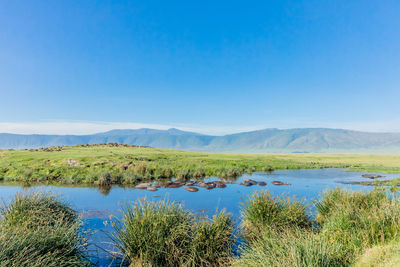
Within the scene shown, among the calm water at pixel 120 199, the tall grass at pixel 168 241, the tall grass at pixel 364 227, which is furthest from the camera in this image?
the calm water at pixel 120 199

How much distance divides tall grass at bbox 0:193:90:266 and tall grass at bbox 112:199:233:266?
5.34ft

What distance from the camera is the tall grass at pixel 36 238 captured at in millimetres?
5934

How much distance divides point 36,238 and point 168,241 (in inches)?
160

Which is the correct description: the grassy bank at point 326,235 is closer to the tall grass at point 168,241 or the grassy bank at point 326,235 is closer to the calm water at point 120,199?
the tall grass at point 168,241

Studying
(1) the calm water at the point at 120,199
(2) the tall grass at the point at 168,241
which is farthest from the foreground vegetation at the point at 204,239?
(1) the calm water at the point at 120,199

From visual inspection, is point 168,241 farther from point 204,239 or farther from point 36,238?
point 36,238

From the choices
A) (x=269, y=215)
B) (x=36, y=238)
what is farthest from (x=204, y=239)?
(x=36, y=238)

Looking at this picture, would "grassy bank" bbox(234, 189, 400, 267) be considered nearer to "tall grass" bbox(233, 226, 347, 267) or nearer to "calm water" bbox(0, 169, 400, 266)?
"tall grass" bbox(233, 226, 347, 267)

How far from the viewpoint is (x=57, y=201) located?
11.7 metres

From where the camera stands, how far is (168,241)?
827 cm

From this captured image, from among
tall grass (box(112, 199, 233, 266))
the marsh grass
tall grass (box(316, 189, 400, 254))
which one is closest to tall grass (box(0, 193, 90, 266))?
tall grass (box(112, 199, 233, 266))

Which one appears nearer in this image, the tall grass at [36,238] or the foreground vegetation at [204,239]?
the tall grass at [36,238]

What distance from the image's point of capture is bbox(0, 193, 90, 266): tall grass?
5.93 m

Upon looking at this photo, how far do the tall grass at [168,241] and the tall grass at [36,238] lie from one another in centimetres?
163
